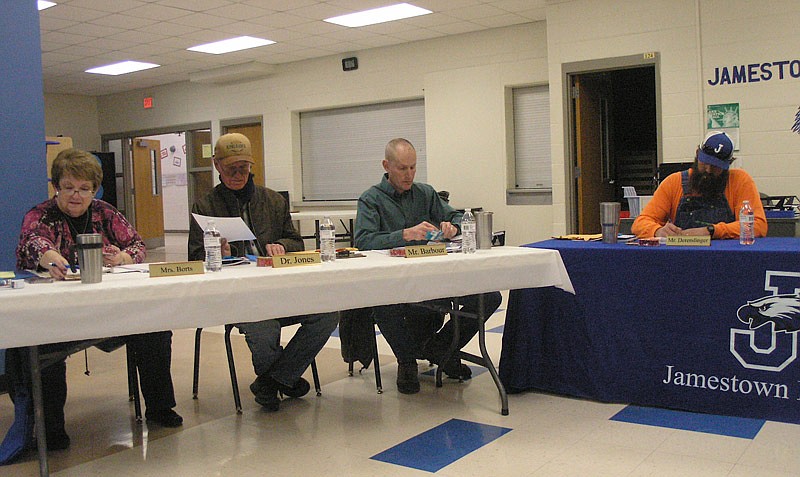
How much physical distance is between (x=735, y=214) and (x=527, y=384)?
123 cm

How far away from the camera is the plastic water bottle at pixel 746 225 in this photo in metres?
2.93

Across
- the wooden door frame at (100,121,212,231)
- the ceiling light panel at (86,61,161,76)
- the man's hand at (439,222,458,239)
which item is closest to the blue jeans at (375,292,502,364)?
the man's hand at (439,222,458,239)

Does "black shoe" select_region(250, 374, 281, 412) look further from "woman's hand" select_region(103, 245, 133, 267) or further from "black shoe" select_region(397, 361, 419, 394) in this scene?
"woman's hand" select_region(103, 245, 133, 267)

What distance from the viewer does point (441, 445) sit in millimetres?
2588

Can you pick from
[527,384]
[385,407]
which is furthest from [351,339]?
[527,384]

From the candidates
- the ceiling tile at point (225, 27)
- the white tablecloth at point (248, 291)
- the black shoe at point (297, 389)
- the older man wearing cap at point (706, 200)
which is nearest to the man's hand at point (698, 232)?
the older man wearing cap at point (706, 200)

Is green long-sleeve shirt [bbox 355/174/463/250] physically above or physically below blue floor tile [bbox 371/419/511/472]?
above

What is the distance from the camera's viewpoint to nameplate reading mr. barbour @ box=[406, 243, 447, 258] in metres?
2.85

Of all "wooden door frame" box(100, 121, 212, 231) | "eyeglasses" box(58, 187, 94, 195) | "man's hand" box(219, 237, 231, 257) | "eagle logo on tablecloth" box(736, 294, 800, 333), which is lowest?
"eagle logo on tablecloth" box(736, 294, 800, 333)

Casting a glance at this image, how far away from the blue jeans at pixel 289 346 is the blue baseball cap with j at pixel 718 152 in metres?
1.79

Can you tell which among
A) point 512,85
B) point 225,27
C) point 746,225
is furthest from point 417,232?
point 225,27

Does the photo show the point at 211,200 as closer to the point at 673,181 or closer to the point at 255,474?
the point at 255,474

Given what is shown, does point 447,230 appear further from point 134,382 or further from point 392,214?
point 134,382

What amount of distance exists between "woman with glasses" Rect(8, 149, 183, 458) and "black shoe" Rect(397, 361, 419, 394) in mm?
983
